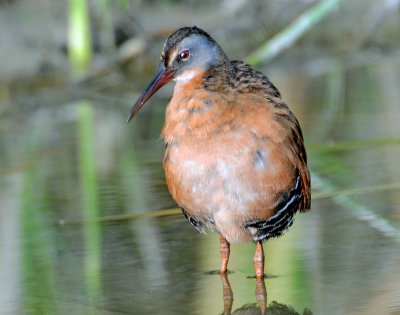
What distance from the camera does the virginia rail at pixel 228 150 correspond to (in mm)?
5832

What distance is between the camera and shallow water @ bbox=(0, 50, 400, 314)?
5.73 metres

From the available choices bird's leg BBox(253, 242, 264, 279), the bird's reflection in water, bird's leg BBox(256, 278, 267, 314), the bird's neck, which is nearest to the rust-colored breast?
the bird's neck

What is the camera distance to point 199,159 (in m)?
5.84

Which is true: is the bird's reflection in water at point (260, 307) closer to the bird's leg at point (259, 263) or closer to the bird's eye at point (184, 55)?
the bird's leg at point (259, 263)

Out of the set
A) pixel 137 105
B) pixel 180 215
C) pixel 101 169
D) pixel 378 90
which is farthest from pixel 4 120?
pixel 137 105

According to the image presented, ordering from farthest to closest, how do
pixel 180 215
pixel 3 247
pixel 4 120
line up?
pixel 4 120 < pixel 180 215 < pixel 3 247

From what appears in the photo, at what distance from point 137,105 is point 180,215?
4.14 feet

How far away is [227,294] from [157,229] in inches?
56.7

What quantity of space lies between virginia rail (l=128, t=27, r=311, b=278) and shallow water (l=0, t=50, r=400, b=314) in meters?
0.34

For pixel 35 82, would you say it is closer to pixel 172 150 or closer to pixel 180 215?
pixel 180 215

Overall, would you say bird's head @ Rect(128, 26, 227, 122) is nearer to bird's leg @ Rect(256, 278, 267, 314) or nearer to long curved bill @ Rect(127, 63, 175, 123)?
long curved bill @ Rect(127, 63, 175, 123)

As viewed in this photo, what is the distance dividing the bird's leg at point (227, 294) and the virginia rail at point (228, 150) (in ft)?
0.39

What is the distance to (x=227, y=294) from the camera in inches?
228

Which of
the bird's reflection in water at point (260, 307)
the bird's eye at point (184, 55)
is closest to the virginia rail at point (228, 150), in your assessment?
the bird's eye at point (184, 55)
